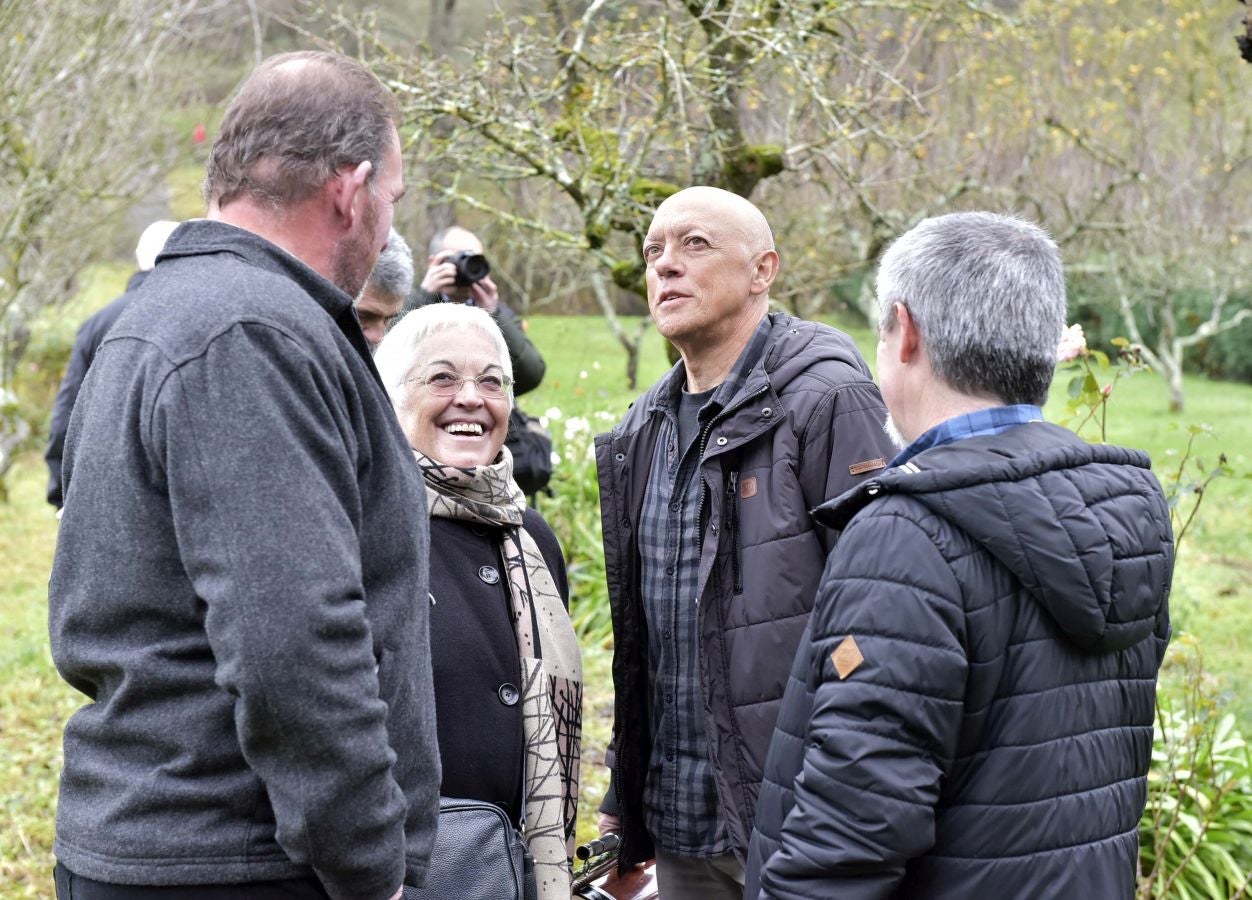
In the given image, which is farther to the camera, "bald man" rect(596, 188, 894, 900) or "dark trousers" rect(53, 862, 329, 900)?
"bald man" rect(596, 188, 894, 900)

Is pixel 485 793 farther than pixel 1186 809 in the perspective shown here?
No

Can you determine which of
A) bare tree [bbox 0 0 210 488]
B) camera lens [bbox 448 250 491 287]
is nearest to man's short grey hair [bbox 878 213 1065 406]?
camera lens [bbox 448 250 491 287]

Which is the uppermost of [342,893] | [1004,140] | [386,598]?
[1004,140]

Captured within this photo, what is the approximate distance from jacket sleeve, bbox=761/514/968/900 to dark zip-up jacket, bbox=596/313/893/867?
80 cm

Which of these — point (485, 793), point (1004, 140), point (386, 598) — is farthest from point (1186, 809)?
point (1004, 140)

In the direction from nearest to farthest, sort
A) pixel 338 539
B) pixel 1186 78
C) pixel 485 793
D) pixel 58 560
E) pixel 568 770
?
pixel 338 539
pixel 58 560
pixel 485 793
pixel 568 770
pixel 1186 78

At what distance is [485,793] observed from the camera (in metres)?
2.35

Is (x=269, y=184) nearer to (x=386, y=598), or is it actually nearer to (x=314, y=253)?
(x=314, y=253)

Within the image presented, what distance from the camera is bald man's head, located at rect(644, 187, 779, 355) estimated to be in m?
2.89

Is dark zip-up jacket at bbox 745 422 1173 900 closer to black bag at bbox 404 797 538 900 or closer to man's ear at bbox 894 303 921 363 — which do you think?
man's ear at bbox 894 303 921 363

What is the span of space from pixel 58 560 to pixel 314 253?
1.81 feet

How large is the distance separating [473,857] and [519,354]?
2.69 metres

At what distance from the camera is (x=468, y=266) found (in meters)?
4.41

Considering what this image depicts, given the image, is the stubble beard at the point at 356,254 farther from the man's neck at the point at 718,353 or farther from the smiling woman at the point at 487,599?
the man's neck at the point at 718,353
